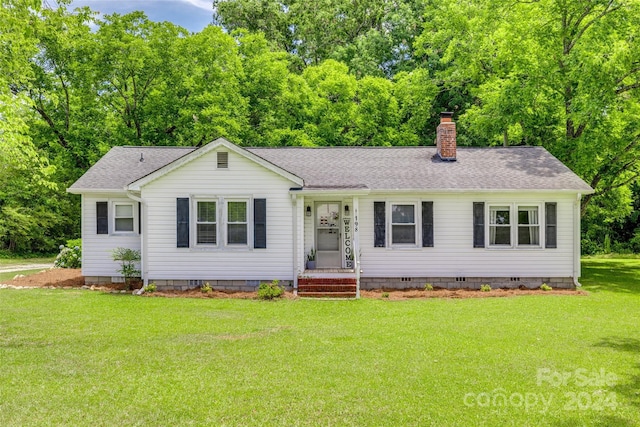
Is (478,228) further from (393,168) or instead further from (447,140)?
(447,140)

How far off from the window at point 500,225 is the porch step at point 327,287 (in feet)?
16.1

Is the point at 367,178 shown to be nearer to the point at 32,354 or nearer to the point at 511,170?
the point at 511,170

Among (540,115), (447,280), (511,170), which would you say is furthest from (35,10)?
(540,115)

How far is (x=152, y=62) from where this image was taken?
26.0 metres

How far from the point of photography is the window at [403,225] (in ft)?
52.3

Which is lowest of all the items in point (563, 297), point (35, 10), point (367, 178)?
point (563, 297)

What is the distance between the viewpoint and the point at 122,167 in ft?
57.0

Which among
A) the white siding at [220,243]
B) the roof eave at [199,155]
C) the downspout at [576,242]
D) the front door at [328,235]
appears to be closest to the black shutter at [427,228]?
Answer: the front door at [328,235]

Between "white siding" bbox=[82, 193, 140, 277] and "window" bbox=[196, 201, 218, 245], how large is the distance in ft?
7.97

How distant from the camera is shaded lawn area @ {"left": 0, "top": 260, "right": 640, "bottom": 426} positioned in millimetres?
5848

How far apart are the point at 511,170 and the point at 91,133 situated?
21.2m

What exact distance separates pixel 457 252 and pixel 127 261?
1053 cm

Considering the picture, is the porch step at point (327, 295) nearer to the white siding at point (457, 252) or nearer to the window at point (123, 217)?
the white siding at point (457, 252)

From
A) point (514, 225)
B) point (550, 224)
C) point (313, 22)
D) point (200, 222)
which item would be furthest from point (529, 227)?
point (313, 22)
